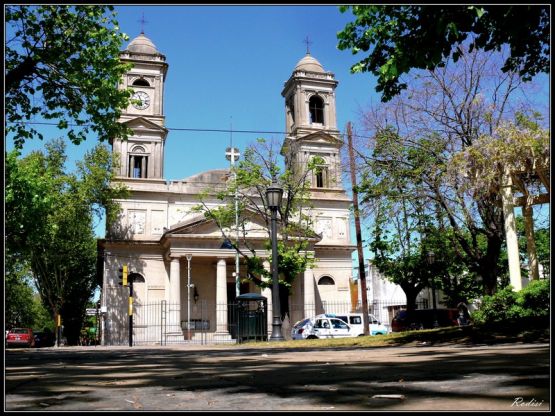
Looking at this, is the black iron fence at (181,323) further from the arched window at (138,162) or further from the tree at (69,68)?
→ the tree at (69,68)

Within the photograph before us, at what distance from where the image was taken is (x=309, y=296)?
40.6 metres

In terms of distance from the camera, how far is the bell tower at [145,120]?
4206cm

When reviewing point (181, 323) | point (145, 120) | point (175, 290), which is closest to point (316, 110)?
point (145, 120)

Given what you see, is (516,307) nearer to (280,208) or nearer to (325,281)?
(280,208)

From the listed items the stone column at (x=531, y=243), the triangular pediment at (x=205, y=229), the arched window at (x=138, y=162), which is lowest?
the stone column at (x=531, y=243)

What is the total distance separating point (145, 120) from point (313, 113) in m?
14.4

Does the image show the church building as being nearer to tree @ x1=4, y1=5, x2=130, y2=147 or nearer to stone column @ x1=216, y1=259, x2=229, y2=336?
stone column @ x1=216, y1=259, x2=229, y2=336

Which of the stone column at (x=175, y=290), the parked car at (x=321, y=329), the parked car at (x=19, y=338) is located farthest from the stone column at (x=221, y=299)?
the parked car at (x=19, y=338)

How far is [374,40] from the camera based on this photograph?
7652 millimetres

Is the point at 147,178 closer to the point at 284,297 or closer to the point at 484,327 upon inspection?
the point at 284,297

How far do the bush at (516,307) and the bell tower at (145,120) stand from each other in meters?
31.5

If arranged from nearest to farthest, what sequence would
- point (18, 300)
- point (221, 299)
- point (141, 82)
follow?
point (221, 299)
point (141, 82)
point (18, 300)

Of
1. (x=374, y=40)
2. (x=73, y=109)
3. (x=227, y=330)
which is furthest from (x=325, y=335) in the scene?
(x=374, y=40)

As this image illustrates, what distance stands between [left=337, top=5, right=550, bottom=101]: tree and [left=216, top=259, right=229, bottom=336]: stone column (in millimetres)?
31041
